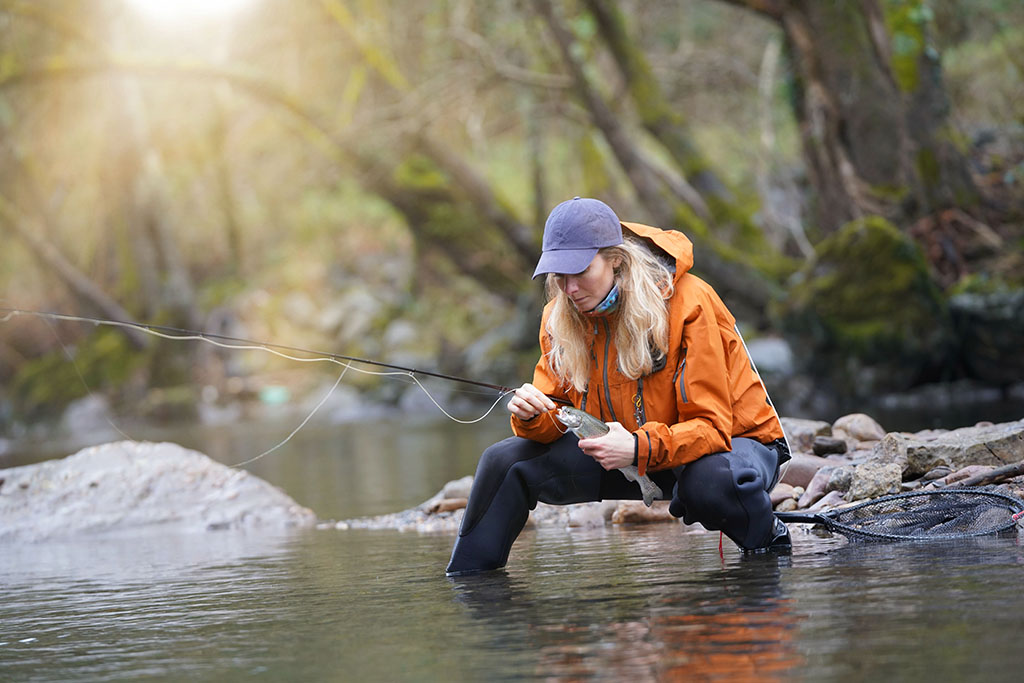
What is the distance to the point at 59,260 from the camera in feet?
74.5

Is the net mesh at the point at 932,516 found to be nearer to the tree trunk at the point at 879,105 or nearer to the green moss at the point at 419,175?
the tree trunk at the point at 879,105

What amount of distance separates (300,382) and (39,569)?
18.3m

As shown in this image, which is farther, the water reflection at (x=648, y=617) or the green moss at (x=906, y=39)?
the green moss at (x=906, y=39)

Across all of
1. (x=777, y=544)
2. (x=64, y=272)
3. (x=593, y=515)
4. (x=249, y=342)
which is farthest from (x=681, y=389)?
(x=64, y=272)

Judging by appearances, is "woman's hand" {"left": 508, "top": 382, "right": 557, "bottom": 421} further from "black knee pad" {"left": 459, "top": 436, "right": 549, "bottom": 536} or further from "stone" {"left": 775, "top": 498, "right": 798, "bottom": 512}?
"stone" {"left": 775, "top": 498, "right": 798, "bottom": 512}

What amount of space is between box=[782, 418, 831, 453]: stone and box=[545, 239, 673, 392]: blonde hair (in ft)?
8.27

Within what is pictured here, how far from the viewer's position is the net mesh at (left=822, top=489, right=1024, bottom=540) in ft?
13.4

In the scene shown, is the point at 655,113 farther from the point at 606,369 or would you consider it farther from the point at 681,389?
the point at 681,389

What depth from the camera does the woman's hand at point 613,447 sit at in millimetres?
3535

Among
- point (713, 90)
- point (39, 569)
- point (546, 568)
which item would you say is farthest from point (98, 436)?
point (546, 568)

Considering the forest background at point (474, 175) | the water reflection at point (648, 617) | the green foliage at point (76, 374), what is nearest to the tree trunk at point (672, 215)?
the forest background at point (474, 175)

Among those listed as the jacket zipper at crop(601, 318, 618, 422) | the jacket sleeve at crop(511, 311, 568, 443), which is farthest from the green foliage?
the jacket zipper at crop(601, 318, 618, 422)

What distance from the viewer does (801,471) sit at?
17.6 feet

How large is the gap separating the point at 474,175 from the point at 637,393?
43.4ft
